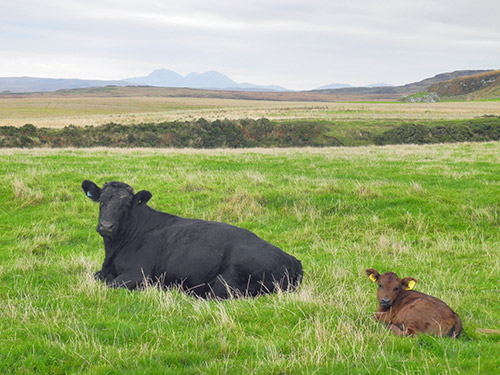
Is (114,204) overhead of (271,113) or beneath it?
beneath

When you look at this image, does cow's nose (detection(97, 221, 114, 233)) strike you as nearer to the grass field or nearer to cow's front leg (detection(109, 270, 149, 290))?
cow's front leg (detection(109, 270, 149, 290))

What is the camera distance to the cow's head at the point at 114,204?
7.95 meters

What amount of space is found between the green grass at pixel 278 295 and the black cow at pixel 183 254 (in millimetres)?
379

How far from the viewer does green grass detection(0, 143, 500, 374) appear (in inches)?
187

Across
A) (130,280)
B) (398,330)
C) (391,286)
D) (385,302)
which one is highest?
(391,286)

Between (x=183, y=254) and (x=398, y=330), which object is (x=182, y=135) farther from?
(x=398, y=330)

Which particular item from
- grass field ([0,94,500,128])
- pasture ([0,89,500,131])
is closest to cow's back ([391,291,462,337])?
pasture ([0,89,500,131])

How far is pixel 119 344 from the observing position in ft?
16.7

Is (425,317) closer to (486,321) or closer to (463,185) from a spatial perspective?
(486,321)

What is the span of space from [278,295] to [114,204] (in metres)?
3.27

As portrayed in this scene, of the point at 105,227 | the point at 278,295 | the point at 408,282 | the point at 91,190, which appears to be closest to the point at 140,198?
the point at 91,190

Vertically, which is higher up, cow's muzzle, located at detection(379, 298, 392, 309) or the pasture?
the pasture

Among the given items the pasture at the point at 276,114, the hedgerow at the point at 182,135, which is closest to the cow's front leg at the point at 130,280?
the hedgerow at the point at 182,135

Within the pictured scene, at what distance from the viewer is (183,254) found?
305 inches
